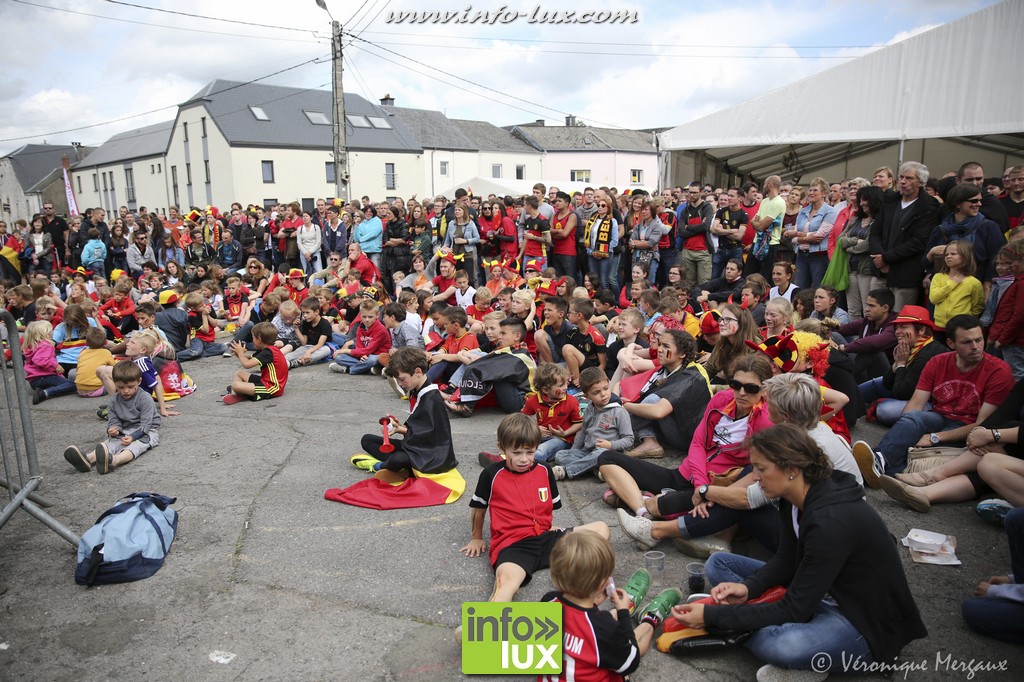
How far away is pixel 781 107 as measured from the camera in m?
12.5

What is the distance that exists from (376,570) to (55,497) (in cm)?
310

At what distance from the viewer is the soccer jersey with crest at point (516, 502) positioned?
3.88 meters

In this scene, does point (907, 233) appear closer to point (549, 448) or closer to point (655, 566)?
point (549, 448)

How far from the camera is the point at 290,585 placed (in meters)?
3.94

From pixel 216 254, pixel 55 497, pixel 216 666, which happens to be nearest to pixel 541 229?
pixel 55 497

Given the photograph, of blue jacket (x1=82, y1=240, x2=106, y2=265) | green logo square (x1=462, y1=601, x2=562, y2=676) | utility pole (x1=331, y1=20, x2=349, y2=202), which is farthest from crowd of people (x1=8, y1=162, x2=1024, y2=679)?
utility pole (x1=331, y1=20, x2=349, y2=202)

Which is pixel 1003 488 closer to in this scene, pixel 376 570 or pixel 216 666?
pixel 376 570

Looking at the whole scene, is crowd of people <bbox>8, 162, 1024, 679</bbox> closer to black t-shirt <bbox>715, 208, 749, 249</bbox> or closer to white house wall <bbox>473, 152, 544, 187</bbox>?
black t-shirt <bbox>715, 208, 749, 249</bbox>

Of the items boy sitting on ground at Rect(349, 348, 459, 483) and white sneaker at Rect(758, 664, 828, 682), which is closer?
white sneaker at Rect(758, 664, 828, 682)

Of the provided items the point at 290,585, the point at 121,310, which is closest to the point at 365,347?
the point at 121,310

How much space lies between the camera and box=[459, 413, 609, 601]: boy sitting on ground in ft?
12.6

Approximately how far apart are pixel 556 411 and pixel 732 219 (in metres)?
5.74

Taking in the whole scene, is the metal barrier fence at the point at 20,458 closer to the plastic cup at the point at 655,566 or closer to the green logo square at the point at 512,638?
the green logo square at the point at 512,638

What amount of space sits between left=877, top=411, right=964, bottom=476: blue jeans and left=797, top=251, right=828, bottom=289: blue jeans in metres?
4.11
